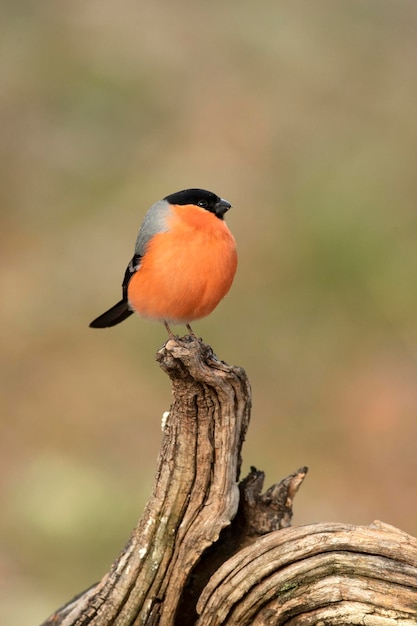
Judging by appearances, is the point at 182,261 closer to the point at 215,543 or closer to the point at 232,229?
the point at 215,543

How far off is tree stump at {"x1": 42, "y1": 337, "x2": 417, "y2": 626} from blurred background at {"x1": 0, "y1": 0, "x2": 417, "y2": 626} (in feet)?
13.3

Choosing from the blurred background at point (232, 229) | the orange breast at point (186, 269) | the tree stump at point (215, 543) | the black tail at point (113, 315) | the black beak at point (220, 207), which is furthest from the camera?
the blurred background at point (232, 229)

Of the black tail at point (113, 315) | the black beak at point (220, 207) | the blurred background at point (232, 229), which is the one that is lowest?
the black tail at point (113, 315)

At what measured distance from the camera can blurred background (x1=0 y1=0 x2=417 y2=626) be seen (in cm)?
1180

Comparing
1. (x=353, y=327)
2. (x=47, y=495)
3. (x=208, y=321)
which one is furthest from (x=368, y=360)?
(x=47, y=495)

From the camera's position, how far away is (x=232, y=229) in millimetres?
14500

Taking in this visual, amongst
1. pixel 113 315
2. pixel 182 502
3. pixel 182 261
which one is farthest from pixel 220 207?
pixel 182 502

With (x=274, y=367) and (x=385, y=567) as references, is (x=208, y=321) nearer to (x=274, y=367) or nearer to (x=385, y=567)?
(x=274, y=367)

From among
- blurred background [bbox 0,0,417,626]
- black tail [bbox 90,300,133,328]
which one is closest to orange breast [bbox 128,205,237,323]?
black tail [bbox 90,300,133,328]

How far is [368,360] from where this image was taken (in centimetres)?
1347

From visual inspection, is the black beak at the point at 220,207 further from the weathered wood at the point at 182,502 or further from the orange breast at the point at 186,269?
the weathered wood at the point at 182,502

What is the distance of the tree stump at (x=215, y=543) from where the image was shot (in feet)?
17.2

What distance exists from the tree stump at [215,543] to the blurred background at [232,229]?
4062 mm

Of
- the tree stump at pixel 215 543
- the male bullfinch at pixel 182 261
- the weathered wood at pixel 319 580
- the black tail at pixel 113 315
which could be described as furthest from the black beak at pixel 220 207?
the weathered wood at pixel 319 580
